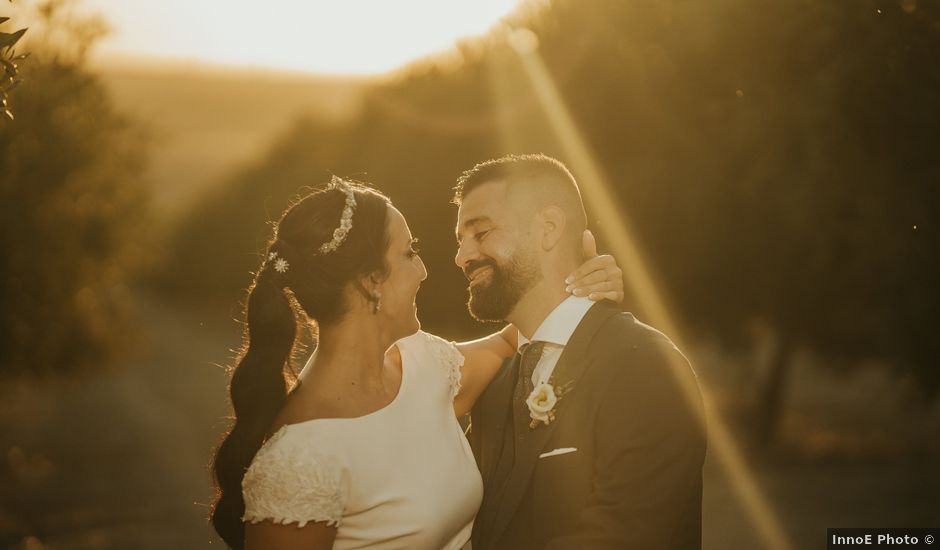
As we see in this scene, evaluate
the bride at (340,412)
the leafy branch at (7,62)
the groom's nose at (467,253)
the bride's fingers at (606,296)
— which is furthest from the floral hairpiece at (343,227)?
the leafy branch at (7,62)

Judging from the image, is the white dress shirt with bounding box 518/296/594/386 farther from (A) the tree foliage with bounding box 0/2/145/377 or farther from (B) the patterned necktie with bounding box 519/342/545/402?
(A) the tree foliage with bounding box 0/2/145/377

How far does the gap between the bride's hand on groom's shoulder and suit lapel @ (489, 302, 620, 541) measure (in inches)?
5.5

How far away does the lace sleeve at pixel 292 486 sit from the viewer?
429cm

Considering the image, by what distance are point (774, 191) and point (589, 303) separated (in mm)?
10463

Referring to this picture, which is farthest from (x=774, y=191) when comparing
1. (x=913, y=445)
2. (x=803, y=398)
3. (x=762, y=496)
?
(x=803, y=398)

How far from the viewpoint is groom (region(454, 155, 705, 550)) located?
4.42 metres

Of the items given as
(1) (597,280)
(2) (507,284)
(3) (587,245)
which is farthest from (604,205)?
(1) (597,280)

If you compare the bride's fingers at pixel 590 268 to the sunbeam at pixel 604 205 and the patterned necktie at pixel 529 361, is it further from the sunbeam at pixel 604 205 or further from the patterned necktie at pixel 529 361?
the sunbeam at pixel 604 205

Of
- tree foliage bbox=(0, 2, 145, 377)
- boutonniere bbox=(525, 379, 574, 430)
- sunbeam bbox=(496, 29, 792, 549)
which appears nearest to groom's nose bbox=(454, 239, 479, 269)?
boutonniere bbox=(525, 379, 574, 430)

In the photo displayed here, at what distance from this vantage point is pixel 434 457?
4.84 m

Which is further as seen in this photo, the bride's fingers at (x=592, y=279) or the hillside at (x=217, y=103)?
the hillside at (x=217, y=103)

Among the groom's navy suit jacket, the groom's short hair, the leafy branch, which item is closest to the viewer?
the leafy branch

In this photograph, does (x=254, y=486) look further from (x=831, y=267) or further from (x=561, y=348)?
(x=831, y=267)

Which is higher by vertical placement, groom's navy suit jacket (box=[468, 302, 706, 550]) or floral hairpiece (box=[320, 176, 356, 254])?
floral hairpiece (box=[320, 176, 356, 254])
